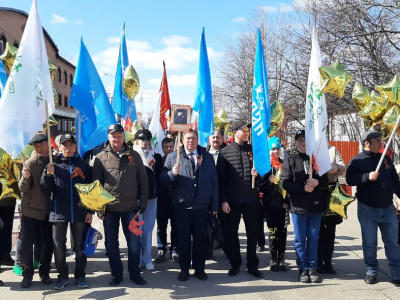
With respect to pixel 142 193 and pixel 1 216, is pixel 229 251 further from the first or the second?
pixel 1 216

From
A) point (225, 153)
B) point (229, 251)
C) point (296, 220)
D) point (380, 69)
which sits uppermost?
point (380, 69)

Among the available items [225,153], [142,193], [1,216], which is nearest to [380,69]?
[225,153]

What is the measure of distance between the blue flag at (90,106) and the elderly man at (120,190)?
762 mm

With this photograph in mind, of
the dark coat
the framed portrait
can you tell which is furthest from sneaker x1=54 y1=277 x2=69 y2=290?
the framed portrait

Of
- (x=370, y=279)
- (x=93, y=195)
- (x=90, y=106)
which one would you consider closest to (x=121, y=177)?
(x=93, y=195)

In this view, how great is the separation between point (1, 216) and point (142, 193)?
2.35 meters

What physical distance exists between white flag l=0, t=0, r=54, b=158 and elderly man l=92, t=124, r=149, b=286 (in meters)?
0.89

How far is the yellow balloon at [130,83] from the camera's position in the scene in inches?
332

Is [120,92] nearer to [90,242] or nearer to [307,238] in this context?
[90,242]

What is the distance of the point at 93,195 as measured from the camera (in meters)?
4.47

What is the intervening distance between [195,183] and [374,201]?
89.9 inches

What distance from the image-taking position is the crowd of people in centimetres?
484

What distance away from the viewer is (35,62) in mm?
4855

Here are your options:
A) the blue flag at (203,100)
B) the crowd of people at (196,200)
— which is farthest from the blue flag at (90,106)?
the blue flag at (203,100)
